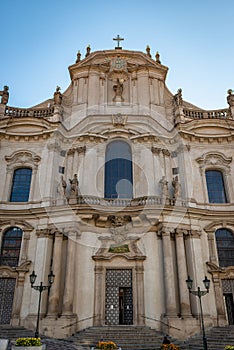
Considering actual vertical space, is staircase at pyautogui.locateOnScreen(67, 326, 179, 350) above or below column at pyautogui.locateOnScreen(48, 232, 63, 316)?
below

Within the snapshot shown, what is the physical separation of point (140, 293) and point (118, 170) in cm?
950

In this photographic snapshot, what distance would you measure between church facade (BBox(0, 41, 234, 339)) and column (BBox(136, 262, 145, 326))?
0.30ft

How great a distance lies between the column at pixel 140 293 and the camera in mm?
18578

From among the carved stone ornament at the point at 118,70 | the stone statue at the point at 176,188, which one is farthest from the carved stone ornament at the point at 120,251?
the carved stone ornament at the point at 118,70

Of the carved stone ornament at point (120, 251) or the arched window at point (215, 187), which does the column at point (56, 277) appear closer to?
the carved stone ornament at point (120, 251)

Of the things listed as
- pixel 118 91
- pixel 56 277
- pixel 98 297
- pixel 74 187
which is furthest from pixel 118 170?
pixel 98 297

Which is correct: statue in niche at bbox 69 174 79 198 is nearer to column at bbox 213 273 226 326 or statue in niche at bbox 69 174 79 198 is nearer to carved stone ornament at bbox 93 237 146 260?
carved stone ornament at bbox 93 237 146 260

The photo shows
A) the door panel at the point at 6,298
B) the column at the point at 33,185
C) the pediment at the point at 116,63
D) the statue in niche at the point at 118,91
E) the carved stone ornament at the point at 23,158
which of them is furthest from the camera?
the pediment at the point at 116,63

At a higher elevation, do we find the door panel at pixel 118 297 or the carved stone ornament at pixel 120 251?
the carved stone ornament at pixel 120 251

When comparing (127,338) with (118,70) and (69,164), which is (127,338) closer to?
(69,164)

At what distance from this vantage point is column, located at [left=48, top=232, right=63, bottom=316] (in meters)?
18.3

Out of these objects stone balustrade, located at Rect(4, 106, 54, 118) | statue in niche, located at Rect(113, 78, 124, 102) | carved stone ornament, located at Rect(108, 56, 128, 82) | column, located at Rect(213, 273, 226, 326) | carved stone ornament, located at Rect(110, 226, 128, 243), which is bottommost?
column, located at Rect(213, 273, 226, 326)

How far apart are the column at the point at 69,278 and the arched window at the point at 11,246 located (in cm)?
412

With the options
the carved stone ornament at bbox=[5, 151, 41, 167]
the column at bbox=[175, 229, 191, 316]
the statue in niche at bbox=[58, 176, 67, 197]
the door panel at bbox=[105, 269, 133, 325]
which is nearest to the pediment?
the carved stone ornament at bbox=[5, 151, 41, 167]
